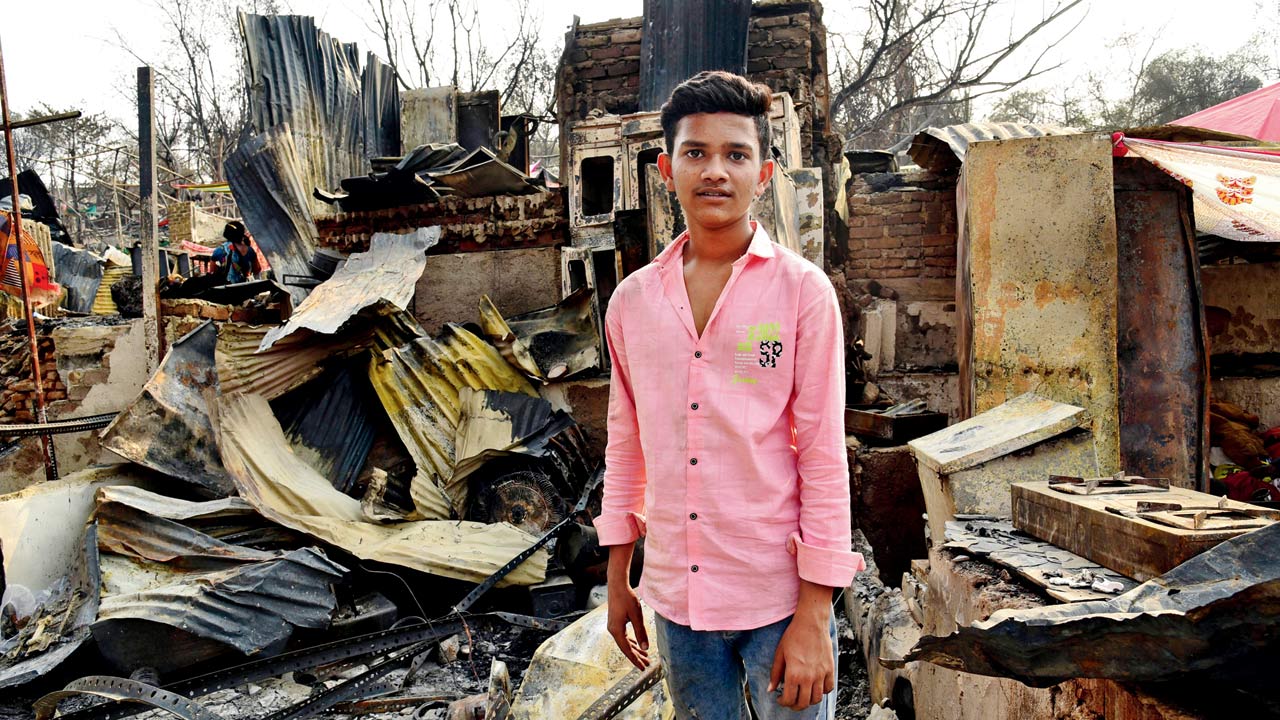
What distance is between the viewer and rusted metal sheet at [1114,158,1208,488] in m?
4.05

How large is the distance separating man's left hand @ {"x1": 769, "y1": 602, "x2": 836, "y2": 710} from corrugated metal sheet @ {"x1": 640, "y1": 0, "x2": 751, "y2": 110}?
18.4 ft

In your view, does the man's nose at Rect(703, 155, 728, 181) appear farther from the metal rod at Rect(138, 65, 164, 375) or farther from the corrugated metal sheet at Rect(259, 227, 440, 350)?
the metal rod at Rect(138, 65, 164, 375)

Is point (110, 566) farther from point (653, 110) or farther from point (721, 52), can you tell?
point (721, 52)

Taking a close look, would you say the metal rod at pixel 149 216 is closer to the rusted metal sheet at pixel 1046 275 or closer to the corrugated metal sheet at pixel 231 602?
the corrugated metal sheet at pixel 231 602

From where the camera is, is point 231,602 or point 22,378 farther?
point 22,378

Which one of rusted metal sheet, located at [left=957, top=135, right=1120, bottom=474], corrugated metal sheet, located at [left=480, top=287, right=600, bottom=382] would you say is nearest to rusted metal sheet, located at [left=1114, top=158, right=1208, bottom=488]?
rusted metal sheet, located at [left=957, top=135, right=1120, bottom=474]

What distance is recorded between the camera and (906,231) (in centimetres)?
598

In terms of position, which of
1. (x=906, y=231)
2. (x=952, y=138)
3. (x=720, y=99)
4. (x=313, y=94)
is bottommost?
(x=720, y=99)

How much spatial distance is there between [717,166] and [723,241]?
144mm

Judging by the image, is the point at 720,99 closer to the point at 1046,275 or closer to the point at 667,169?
the point at 667,169

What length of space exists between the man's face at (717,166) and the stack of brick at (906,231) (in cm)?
473

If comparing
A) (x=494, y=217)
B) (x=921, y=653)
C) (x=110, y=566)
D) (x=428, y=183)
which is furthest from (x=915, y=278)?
(x=110, y=566)

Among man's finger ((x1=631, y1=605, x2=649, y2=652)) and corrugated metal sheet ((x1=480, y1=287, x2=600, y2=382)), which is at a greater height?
corrugated metal sheet ((x1=480, y1=287, x2=600, y2=382))

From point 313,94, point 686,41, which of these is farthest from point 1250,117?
point 313,94
